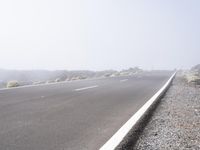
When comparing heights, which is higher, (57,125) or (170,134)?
(57,125)

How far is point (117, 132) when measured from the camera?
596cm

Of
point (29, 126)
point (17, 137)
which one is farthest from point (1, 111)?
point (17, 137)

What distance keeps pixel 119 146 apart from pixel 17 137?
181 cm

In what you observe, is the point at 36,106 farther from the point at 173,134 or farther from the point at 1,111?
the point at 173,134

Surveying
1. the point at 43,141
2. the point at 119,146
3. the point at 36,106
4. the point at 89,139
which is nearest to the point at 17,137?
the point at 43,141

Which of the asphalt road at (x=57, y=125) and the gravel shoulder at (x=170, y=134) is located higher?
the asphalt road at (x=57, y=125)

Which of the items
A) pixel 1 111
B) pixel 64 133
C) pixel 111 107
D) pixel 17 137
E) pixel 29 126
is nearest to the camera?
pixel 17 137

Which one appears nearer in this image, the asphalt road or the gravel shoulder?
the asphalt road

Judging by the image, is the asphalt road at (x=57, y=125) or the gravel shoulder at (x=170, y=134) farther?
the gravel shoulder at (x=170, y=134)

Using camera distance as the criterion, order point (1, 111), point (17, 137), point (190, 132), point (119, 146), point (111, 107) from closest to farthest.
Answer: point (119, 146), point (17, 137), point (190, 132), point (1, 111), point (111, 107)

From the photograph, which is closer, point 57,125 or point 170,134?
point 170,134

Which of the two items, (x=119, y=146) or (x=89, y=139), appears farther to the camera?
(x=89, y=139)

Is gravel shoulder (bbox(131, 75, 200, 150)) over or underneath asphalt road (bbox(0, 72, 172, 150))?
underneath

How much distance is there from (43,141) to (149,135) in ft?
7.13
